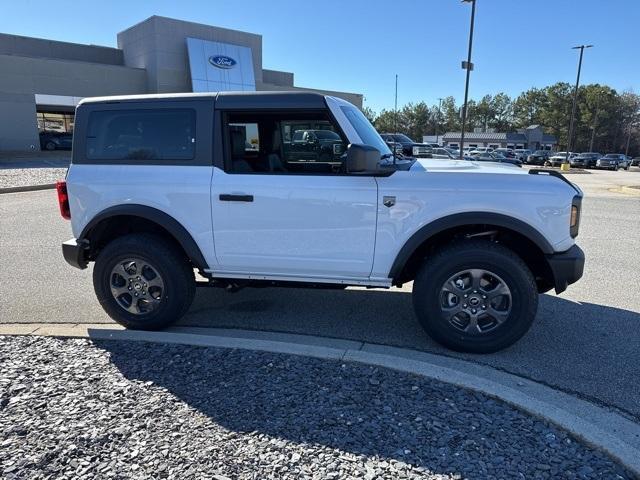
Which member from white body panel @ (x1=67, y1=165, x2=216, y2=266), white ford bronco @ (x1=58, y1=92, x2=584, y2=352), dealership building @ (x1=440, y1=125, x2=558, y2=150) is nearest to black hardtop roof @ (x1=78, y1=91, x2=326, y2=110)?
white ford bronco @ (x1=58, y1=92, x2=584, y2=352)

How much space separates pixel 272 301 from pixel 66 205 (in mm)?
2108

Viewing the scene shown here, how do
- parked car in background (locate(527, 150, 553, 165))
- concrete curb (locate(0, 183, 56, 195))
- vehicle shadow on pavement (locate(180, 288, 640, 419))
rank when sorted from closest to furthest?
vehicle shadow on pavement (locate(180, 288, 640, 419))
concrete curb (locate(0, 183, 56, 195))
parked car in background (locate(527, 150, 553, 165))

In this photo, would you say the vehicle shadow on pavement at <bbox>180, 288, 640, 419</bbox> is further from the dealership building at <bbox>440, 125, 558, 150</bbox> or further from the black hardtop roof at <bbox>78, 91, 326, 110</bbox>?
the dealership building at <bbox>440, 125, 558, 150</bbox>

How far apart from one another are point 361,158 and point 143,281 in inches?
84.9

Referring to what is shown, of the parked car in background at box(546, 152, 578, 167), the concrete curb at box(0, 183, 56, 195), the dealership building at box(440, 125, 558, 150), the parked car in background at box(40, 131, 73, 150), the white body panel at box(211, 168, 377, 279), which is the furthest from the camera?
the dealership building at box(440, 125, 558, 150)

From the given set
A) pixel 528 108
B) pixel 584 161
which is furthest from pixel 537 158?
pixel 528 108

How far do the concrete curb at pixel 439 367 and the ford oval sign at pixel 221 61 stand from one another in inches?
1364

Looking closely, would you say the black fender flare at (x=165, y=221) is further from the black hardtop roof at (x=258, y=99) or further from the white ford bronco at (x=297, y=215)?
the black hardtop roof at (x=258, y=99)

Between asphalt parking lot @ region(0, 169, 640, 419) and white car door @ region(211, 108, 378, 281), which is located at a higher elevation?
white car door @ region(211, 108, 378, 281)

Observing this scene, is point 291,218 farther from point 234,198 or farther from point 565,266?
point 565,266

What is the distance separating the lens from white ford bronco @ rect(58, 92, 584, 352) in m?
3.47

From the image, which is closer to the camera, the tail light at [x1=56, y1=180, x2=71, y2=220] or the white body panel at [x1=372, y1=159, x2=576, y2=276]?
the white body panel at [x1=372, y1=159, x2=576, y2=276]

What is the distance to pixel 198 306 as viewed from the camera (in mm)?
4746

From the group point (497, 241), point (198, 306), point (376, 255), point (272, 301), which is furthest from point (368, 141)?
point (198, 306)
